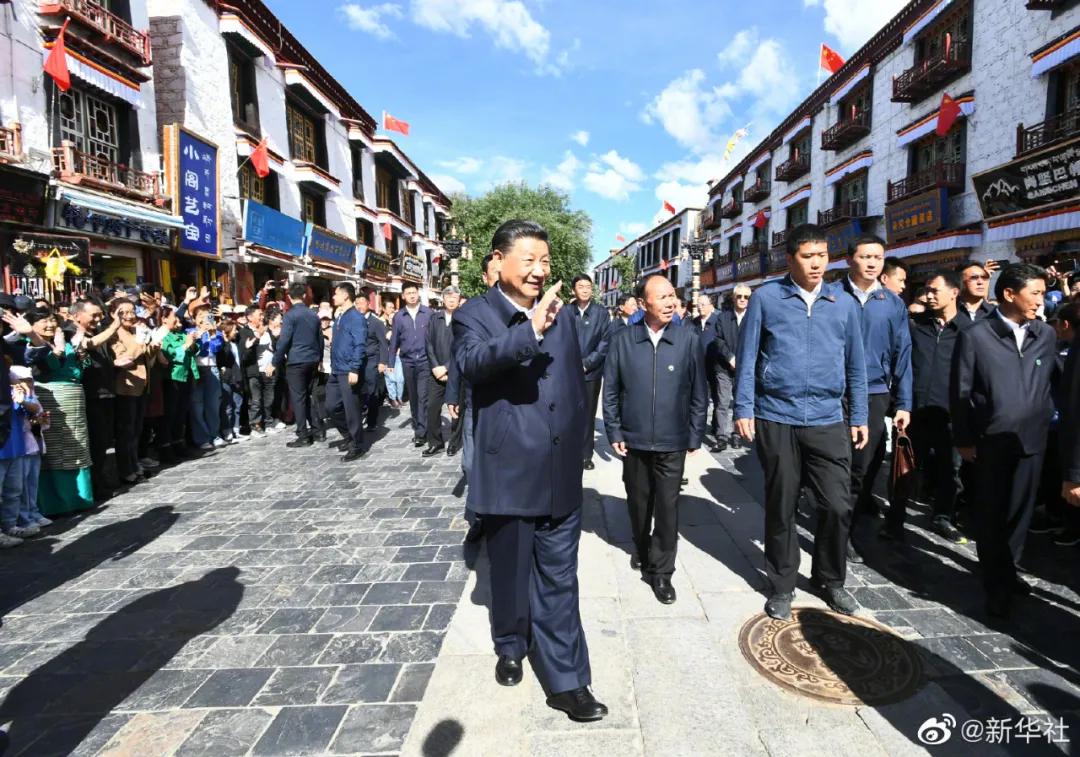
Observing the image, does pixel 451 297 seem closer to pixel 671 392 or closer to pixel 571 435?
pixel 671 392

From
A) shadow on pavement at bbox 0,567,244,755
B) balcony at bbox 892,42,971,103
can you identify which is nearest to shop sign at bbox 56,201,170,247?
shadow on pavement at bbox 0,567,244,755

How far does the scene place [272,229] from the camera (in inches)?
658

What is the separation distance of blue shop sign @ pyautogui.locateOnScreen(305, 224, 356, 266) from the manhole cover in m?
19.5

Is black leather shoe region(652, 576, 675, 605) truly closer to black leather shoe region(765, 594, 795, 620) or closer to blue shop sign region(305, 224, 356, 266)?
black leather shoe region(765, 594, 795, 620)

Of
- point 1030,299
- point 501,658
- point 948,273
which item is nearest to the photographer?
point 501,658

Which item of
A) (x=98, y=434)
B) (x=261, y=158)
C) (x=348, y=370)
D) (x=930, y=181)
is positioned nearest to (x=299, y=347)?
Answer: (x=348, y=370)

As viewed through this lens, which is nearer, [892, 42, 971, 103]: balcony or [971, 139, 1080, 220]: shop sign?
[971, 139, 1080, 220]: shop sign

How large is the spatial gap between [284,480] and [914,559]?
6.00 meters

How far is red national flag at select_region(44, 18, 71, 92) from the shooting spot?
9.90m

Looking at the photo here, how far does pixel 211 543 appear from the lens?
4555 millimetres

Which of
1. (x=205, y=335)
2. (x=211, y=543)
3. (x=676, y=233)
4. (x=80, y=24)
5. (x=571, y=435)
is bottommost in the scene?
(x=211, y=543)

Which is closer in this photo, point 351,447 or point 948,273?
point 948,273

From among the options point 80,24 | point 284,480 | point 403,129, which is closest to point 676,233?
point 403,129

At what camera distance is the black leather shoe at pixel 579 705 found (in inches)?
94.7
